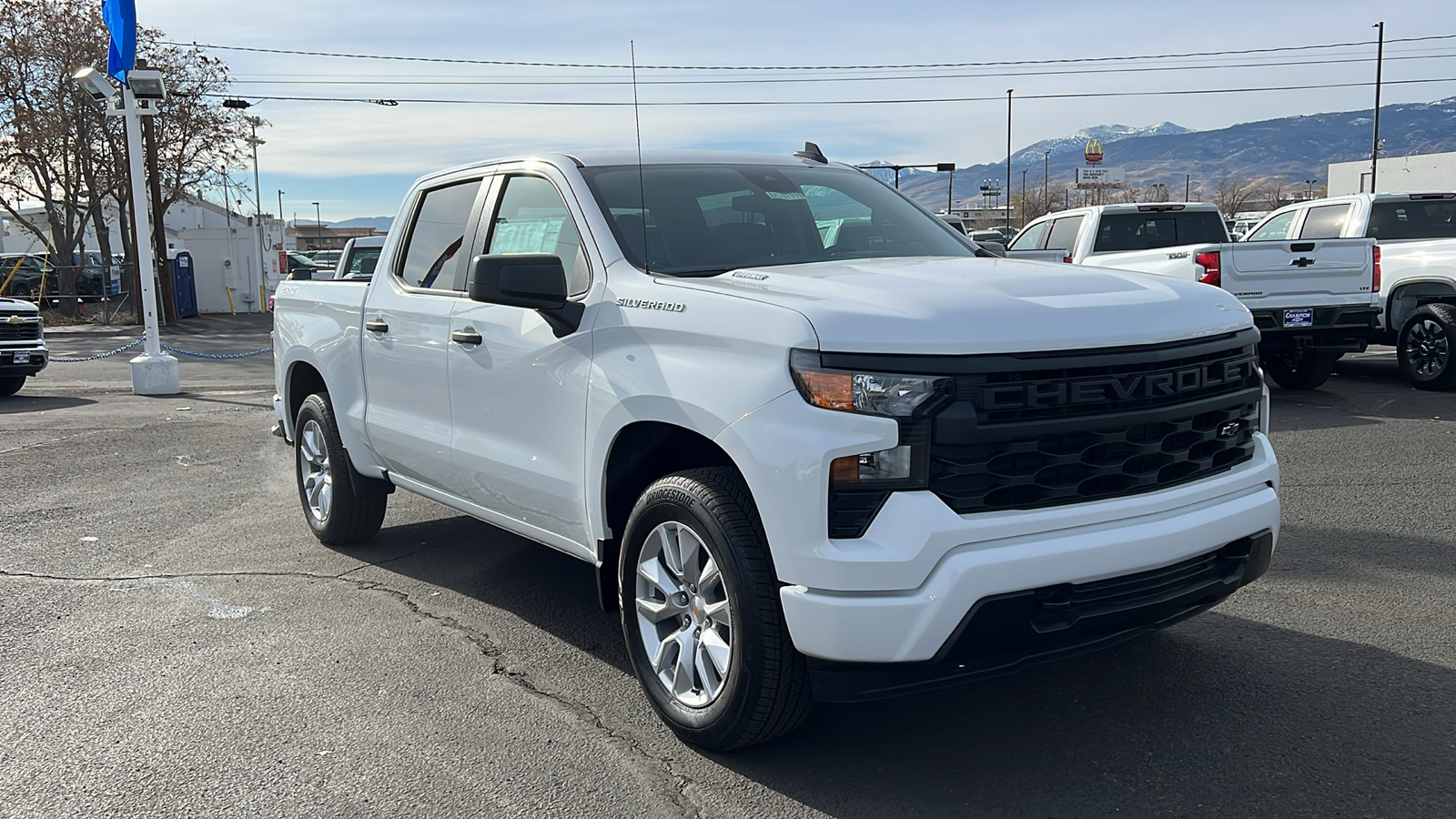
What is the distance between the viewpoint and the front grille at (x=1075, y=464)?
313cm

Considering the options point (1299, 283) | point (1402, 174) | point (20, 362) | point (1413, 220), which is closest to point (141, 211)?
point (20, 362)

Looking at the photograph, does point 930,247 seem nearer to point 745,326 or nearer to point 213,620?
point 745,326

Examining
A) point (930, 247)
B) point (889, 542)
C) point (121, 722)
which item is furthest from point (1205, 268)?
point (121, 722)

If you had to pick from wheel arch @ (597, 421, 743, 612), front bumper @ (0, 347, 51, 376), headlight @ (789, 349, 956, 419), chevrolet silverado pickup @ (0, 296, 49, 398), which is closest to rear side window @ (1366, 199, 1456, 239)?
wheel arch @ (597, 421, 743, 612)

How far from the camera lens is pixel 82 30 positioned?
32.0 metres

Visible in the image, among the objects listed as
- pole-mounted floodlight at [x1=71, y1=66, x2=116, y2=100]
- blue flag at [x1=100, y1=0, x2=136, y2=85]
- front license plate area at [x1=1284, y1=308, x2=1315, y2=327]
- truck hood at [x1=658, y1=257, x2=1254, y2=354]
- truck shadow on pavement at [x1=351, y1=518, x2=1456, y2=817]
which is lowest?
truck shadow on pavement at [x1=351, y1=518, x2=1456, y2=817]

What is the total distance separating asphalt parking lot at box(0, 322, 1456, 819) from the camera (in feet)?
11.1

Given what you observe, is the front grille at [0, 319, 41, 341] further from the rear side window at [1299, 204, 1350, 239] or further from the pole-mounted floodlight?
the rear side window at [1299, 204, 1350, 239]

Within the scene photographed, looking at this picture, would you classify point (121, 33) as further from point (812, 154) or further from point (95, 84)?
point (812, 154)

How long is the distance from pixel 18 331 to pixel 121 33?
12.7 feet

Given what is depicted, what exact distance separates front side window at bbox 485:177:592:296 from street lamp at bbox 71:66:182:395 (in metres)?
11.2

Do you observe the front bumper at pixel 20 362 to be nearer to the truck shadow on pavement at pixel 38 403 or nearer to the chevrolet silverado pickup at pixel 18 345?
the chevrolet silverado pickup at pixel 18 345

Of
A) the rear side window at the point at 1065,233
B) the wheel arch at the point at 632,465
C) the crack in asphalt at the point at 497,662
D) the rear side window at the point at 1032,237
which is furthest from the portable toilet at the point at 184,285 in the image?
the wheel arch at the point at 632,465

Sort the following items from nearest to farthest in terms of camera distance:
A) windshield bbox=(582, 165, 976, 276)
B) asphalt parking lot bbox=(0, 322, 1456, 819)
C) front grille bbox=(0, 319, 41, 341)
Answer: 1. asphalt parking lot bbox=(0, 322, 1456, 819)
2. windshield bbox=(582, 165, 976, 276)
3. front grille bbox=(0, 319, 41, 341)
